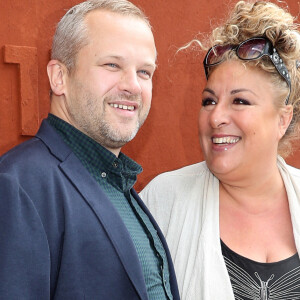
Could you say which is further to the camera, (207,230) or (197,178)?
(197,178)

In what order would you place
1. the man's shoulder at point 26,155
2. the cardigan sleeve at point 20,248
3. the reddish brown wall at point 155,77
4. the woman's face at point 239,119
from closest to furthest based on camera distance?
the cardigan sleeve at point 20,248, the man's shoulder at point 26,155, the woman's face at point 239,119, the reddish brown wall at point 155,77

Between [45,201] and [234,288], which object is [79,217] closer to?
[45,201]

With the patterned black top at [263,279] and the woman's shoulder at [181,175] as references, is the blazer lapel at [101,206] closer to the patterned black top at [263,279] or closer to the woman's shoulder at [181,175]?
the patterned black top at [263,279]

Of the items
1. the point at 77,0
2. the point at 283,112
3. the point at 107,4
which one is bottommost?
the point at 283,112

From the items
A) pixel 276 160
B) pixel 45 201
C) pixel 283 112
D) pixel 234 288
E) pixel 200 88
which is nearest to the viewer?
pixel 45 201

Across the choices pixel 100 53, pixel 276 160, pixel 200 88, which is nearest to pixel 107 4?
pixel 100 53

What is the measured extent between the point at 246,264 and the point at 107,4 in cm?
112

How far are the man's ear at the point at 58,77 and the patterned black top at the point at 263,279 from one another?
957mm

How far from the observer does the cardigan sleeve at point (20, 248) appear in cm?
146

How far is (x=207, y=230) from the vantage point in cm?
237

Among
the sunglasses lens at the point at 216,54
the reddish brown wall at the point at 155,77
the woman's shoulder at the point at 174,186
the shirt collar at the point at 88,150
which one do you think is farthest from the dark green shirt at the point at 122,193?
the reddish brown wall at the point at 155,77

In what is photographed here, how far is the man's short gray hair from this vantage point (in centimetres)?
190

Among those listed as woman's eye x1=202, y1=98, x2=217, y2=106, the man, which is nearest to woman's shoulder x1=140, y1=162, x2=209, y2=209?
woman's eye x1=202, y1=98, x2=217, y2=106

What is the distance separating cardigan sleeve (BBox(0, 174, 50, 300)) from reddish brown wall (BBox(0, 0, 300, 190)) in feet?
4.69
